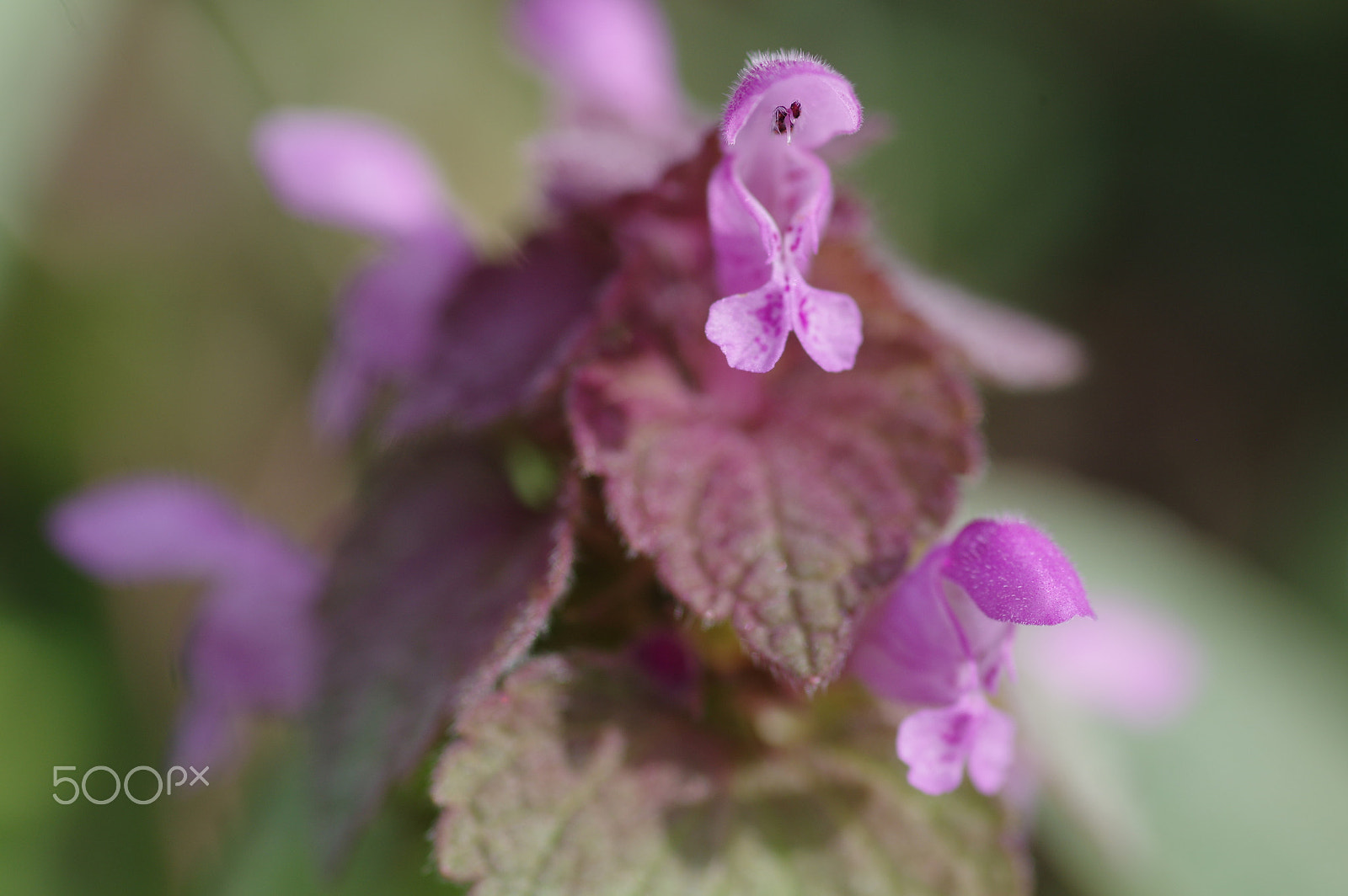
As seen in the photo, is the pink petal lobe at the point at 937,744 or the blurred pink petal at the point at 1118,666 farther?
the blurred pink petal at the point at 1118,666

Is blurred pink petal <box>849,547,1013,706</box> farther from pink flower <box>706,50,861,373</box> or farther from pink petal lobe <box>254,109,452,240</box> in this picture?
pink petal lobe <box>254,109,452,240</box>

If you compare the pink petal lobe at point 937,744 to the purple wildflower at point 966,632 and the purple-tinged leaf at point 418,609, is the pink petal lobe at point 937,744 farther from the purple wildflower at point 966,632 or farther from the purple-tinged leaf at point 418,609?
the purple-tinged leaf at point 418,609

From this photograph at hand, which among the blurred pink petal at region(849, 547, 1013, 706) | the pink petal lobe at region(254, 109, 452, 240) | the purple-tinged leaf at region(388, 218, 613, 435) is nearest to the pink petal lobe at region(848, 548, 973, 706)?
the blurred pink petal at region(849, 547, 1013, 706)

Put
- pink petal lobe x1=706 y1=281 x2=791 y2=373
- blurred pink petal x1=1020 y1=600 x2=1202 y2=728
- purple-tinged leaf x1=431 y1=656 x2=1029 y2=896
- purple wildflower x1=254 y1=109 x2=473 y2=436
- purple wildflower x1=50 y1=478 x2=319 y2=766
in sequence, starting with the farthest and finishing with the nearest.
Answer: blurred pink petal x1=1020 y1=600 x2=1202 y2=728, purple wildflower x1=50 y1=478 x2=319 y2=766, purple wildflower x1=254 y1=109 x2=473 y2=436, purple-tinged leaf x1=431 y1=656 x2=1029 y2=896, pink petal lobe x1=706 y1=281 x2=791 y2=373

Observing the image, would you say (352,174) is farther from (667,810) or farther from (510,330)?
(667,810)

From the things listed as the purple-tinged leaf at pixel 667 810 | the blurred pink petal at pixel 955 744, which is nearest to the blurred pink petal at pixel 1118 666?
the purple-tinged leaf at pixel 667 810

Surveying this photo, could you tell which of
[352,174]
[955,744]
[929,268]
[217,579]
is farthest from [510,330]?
[929,268]
